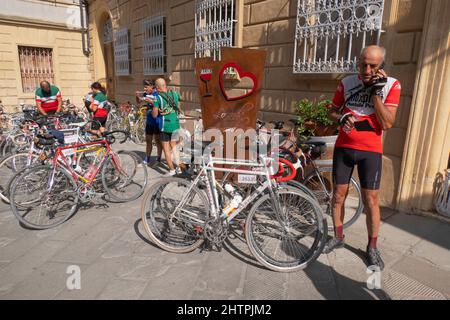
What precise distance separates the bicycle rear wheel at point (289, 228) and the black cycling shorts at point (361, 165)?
40 centimetres

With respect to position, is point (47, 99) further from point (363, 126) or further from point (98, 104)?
point (363, 126)

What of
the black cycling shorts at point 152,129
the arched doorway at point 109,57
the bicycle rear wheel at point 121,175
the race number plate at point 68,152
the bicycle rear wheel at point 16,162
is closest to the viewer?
the race number plate at point 68,152

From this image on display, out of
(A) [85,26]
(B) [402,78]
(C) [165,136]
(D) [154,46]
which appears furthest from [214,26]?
(A) [85,26]

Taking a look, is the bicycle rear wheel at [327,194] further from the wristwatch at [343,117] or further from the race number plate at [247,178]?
the race number plate at [247,178]

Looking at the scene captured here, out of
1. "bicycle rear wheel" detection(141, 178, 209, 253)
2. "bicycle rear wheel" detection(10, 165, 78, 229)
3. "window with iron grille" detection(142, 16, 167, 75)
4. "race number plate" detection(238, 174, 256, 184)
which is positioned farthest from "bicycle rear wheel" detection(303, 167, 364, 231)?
"window with iron grille" detection(142, 16, 167, 75)

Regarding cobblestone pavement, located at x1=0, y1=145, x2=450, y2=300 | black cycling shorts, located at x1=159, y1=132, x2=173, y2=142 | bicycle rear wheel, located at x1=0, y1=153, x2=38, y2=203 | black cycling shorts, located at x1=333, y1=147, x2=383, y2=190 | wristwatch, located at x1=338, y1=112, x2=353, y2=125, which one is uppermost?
wristwatch, located at x1=338, y1=112, x2=353, y2=125

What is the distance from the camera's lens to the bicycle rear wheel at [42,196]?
3492 millimetres

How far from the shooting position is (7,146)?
619cm

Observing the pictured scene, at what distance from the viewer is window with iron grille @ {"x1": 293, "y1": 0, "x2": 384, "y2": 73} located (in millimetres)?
4027

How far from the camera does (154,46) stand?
9.34m

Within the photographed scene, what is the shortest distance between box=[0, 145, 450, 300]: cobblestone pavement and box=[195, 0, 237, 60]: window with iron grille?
451 cm

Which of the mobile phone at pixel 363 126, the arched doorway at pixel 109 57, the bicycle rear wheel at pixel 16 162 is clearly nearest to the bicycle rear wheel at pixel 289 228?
the mobile phone at pixel 363 126

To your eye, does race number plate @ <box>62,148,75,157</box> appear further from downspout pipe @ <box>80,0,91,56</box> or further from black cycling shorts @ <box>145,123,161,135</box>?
downspout pipe @ <box>80,0,91,56</box>
